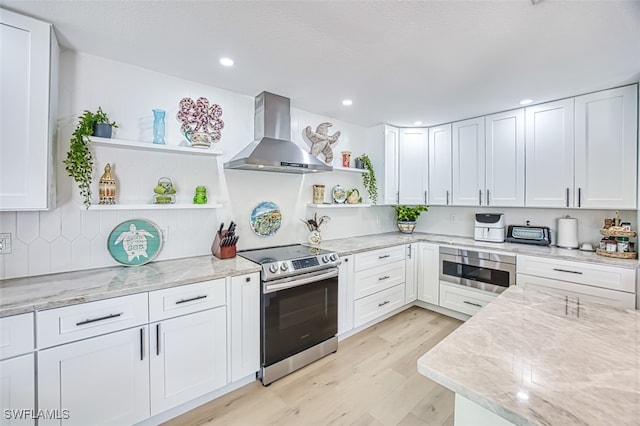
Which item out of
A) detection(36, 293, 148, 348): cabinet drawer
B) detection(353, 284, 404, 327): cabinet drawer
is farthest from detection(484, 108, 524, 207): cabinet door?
detection(36, 293, 148, 348): cabinet drawer

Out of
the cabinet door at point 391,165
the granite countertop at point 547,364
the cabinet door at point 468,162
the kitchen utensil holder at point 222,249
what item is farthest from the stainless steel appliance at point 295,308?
the cabinet door at point 468,162

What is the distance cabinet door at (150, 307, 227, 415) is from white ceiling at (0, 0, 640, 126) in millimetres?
1833

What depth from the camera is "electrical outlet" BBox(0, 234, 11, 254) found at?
1.73m

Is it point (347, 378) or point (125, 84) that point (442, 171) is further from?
point (125, 84)

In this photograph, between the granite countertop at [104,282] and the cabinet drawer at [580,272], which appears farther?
the cabinet drawer at [580,272]

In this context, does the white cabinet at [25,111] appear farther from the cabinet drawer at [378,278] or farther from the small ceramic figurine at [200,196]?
the cabinet drawer at [378,278]

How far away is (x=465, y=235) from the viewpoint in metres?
3.78

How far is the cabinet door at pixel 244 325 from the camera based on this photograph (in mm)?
2012

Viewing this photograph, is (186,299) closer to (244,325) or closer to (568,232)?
(244,325)

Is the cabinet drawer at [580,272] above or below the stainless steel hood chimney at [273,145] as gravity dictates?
below

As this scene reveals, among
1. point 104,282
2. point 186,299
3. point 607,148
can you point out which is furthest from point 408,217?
point 104,282

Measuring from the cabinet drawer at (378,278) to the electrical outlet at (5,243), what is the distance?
2640mm

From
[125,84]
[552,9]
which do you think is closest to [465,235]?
Result: [552,9]

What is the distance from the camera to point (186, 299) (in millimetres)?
1803
